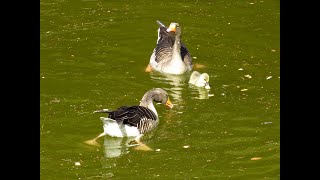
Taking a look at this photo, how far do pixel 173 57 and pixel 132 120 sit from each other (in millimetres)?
3938

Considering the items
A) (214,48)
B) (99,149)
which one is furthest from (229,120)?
(214,48)

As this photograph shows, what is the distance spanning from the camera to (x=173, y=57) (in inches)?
856

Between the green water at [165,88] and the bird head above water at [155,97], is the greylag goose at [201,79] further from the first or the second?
the bird head above water at [155,97]

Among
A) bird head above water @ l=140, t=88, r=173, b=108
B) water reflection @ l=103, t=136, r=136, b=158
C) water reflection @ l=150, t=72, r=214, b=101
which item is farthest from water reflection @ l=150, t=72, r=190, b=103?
water reflection @ l=103, t=136, r=136, b=158

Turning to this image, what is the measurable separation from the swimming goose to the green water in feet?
0.57

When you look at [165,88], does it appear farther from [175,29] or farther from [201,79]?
[175,29]

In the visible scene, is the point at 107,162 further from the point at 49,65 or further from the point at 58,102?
the point at 49,65

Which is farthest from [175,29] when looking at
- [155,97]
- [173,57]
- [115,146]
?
[115,146]

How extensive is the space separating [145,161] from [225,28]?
770 cm

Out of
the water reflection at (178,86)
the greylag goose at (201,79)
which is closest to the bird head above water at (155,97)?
the water reflection at (178,86)

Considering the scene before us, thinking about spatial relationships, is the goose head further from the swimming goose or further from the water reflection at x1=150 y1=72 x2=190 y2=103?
the swimming goose

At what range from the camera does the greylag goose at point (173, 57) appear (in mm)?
21625

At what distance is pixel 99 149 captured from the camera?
57.0 feet

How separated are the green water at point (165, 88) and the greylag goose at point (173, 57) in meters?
0.23
